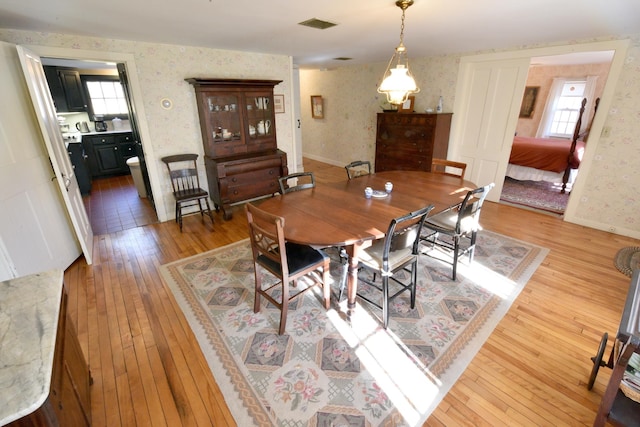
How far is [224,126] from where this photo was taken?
398 centimetres

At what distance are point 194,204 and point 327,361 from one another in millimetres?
3167

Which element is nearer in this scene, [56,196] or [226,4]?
[226,4]

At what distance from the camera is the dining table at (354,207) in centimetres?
192

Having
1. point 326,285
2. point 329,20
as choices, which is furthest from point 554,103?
point 326,285

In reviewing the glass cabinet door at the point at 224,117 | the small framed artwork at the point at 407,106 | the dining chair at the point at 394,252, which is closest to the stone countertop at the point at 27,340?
the dining chair at the point at 394,252

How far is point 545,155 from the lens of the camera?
5.06 metres

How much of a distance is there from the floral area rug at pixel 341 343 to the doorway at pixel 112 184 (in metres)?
1.77

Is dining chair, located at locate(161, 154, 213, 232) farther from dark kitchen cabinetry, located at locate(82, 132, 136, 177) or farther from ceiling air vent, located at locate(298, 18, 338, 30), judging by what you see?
dark kitchen cabinetry, located at locate(82, 132, 136, 177)

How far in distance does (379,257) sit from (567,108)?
771cm

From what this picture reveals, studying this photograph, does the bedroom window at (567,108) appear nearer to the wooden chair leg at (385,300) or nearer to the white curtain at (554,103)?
the white curtain at (554,103)

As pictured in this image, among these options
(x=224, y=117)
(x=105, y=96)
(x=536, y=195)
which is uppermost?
(x=105, y=96)

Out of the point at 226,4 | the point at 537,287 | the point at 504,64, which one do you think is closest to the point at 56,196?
the point at 226,4

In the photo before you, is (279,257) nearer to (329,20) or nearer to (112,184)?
(329,20)

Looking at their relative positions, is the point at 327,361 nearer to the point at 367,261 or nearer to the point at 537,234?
the point at 367,261
